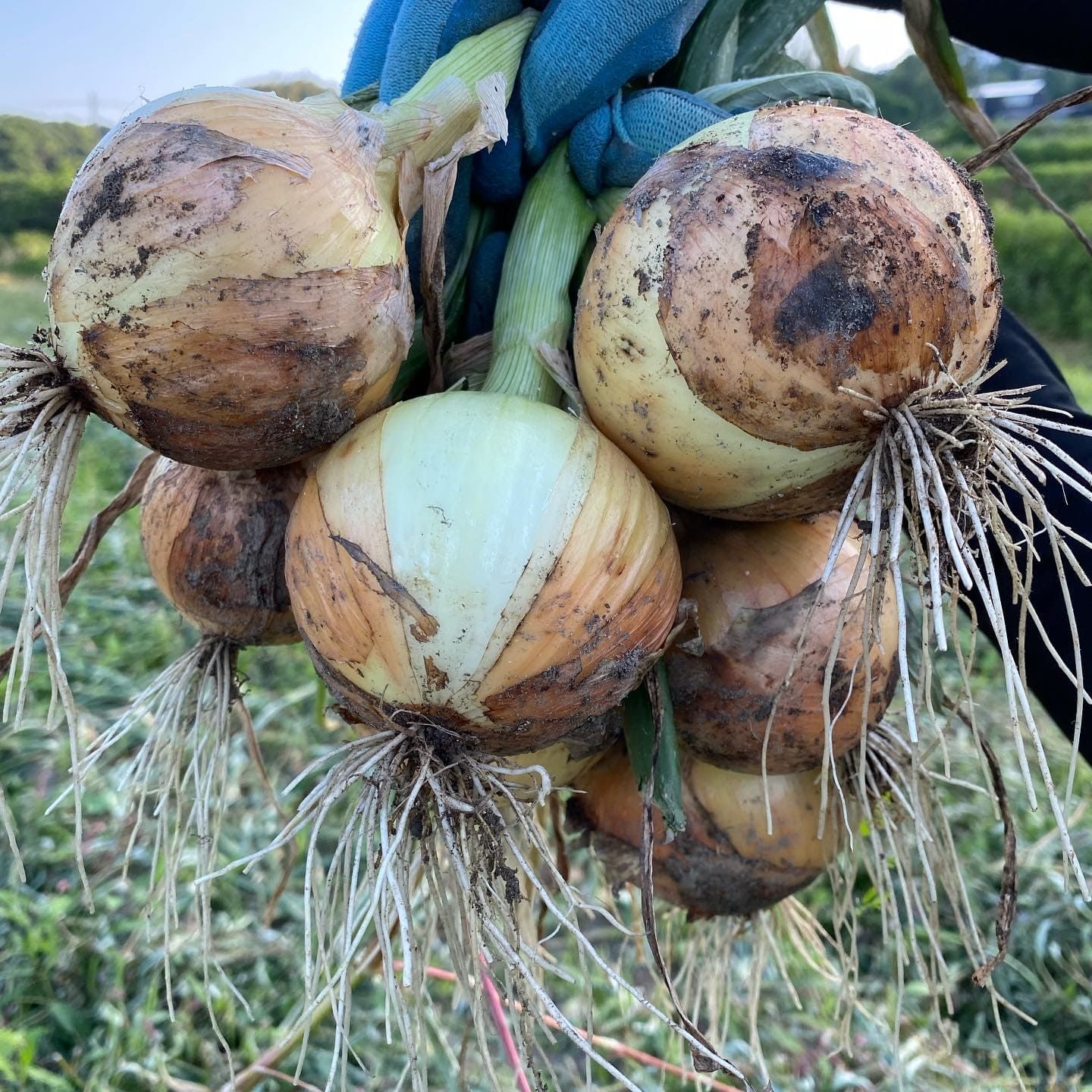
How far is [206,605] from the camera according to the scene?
0.82 m

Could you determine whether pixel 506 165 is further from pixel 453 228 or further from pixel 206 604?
pixel 206 604

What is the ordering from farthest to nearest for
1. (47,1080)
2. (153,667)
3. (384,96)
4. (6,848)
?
(153,667) → (6,848) → (47,1080) → (384,96)

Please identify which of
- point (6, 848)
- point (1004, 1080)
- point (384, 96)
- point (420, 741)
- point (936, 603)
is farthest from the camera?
point (6, 848)

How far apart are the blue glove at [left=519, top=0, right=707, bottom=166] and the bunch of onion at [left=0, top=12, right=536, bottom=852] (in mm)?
176

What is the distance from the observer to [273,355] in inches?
22.2

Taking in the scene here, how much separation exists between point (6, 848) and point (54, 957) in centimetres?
36

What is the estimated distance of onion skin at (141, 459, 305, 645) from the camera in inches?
30.8

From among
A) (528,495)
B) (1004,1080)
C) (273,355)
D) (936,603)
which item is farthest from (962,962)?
(273,355)

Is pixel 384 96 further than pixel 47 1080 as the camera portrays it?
No

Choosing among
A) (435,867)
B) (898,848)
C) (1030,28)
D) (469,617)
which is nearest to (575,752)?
(435,867)

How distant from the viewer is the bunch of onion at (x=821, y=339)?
55cm

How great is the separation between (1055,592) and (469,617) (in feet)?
2.29

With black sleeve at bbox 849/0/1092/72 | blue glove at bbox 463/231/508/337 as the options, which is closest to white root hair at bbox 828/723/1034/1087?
blue glove at bbox 463/231/508/337

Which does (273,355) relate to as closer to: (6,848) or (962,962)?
(6,848)
